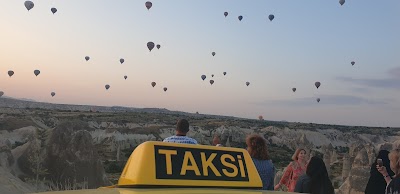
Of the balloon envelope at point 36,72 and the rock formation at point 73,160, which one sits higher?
the balloon envelope at point 36,72

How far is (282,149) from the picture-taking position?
78.9 metres

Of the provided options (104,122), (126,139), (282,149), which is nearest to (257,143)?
(126,139)

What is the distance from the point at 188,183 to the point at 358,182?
23.3 meters

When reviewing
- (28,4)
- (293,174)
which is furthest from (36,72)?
(293,174)

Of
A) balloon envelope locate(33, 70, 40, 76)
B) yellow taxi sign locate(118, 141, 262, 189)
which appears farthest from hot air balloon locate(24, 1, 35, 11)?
yellow taxi sign locate(118, 141, 262, 189)

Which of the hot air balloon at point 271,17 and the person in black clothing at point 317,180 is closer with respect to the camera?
the person in black clothing at point 317,180

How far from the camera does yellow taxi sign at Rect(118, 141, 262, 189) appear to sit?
122 inches

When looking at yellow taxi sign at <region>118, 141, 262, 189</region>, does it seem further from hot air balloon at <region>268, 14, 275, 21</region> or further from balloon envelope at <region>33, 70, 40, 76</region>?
balloon envelope at <region>33, 70, 40, 76</region>

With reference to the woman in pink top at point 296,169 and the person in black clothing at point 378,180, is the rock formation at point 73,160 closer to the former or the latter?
the woman in pink top at point 296,169

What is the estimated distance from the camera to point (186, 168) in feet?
10.6

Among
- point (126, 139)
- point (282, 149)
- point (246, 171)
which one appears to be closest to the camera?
point (246, 171)

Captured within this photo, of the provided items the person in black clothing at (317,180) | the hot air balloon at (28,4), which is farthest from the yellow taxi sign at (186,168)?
the hot air balloon at (28,4)

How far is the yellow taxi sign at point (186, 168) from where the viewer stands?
10.2 feet

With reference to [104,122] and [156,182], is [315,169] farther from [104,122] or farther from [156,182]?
[104,122]
